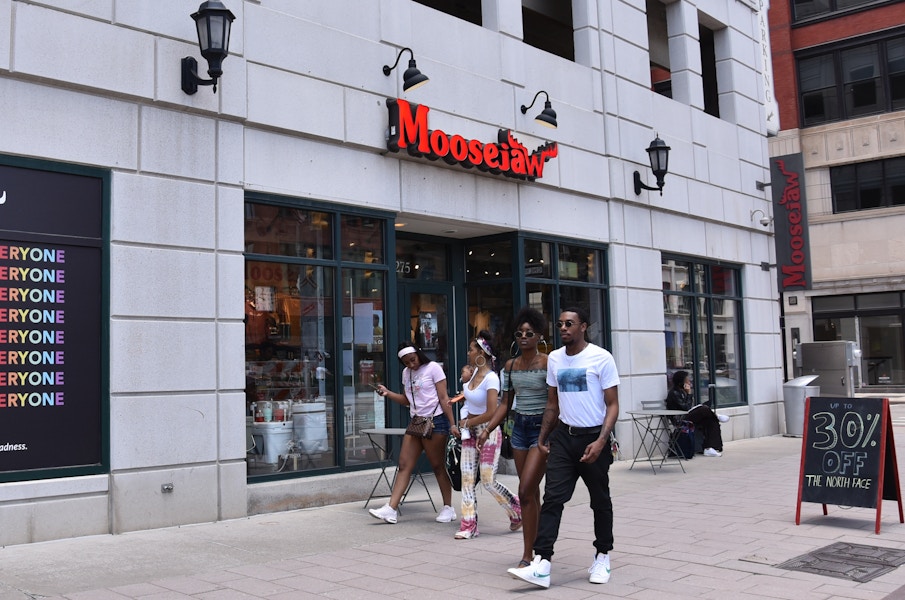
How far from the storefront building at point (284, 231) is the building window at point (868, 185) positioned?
17977 mm

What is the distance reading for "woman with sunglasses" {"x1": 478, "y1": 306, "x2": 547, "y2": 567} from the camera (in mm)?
6645

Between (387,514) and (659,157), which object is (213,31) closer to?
(387,514)

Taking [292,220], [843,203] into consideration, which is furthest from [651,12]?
[843,203]

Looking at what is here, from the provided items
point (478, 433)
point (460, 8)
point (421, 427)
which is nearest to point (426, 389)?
point (421, 427)

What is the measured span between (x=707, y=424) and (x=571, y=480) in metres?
9.54

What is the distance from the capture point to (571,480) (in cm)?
628

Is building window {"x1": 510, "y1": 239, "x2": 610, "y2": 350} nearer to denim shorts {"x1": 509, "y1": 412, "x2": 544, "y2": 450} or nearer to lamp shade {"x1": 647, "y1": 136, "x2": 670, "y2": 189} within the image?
lamp shade {"x1": 647, "y1": 136, "x2": 670, "y2": 189}

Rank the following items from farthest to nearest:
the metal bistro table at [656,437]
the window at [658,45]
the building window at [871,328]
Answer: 1. the building window at [871,328]
2. the window at [658,45]
3. the metal bistro table at [656,437]

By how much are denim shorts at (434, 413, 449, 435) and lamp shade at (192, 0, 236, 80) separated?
4.14 m

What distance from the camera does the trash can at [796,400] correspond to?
58.6ft

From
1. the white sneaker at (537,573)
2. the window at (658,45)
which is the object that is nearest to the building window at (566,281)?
the window at (658,45)

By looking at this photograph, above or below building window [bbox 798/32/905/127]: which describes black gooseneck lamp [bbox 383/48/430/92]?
below

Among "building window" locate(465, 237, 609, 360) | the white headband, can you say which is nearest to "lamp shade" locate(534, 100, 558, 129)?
"building window" locate(465, 237, 609, 360)

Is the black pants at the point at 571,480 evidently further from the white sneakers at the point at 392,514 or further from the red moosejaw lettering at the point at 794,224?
the red moosejaw lettering at the point at 794,224
